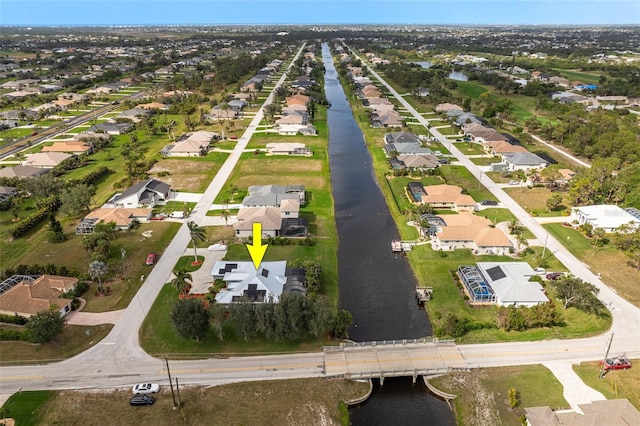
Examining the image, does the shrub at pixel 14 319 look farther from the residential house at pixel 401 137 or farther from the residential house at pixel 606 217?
the residential house at pixel 401 137

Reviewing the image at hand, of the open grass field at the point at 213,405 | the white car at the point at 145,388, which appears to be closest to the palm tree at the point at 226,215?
the white car at the point at 145,388

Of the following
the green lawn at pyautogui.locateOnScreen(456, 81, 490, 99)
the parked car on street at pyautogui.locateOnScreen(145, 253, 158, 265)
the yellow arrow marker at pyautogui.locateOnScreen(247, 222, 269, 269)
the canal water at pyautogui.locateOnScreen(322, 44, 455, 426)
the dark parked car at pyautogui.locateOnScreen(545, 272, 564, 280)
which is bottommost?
the canal water at pyautogui.locateOnScreen(322, 44, 455, 426)

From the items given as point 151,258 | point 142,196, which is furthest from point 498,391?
point 142,196

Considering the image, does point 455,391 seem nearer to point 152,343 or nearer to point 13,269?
point 152,343

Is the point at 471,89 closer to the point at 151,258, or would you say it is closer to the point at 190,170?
the point at 190,170

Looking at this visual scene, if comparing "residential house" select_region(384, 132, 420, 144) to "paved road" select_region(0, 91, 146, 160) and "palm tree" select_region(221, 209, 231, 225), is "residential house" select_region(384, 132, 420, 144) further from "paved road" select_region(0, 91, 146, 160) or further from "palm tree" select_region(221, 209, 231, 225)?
"paved road" select_region(0, 91, 146, 160)

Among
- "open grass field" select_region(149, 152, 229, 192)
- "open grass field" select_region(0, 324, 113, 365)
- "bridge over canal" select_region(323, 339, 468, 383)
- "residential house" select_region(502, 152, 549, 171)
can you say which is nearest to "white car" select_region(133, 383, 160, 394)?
"open grass field" select_region(0, 324, 113, 365)
